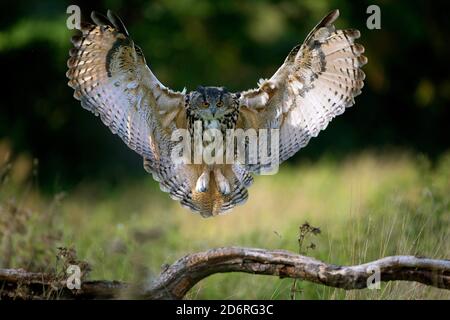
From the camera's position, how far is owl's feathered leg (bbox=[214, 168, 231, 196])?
5.57 metres

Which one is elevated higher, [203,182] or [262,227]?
[203,182]

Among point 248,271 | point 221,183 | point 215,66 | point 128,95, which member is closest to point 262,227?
point 221,183

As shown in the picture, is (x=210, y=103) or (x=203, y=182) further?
(x=203, y=182)

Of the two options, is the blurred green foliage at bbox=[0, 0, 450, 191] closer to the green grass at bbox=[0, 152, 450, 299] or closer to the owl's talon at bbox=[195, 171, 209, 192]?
the green grass at bbox=[0, 152, 450, 299]

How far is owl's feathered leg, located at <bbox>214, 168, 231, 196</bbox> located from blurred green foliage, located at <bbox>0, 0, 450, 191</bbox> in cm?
625

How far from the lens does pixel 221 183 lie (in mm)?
5586

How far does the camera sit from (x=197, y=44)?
51.7 feet

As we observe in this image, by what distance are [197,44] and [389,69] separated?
4569 millimetres

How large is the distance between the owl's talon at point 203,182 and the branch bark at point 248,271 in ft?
3.85

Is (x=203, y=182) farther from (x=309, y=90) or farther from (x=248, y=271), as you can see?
(x=248, y=271)

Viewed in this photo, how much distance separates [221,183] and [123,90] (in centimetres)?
93

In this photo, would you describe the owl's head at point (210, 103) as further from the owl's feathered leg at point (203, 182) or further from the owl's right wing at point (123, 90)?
the owl's feathered leg at point (203, 182)

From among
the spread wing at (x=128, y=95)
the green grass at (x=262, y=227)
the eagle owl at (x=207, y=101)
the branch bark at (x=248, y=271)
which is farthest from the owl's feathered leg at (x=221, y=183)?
the branch bark at (x=248, y=271)
